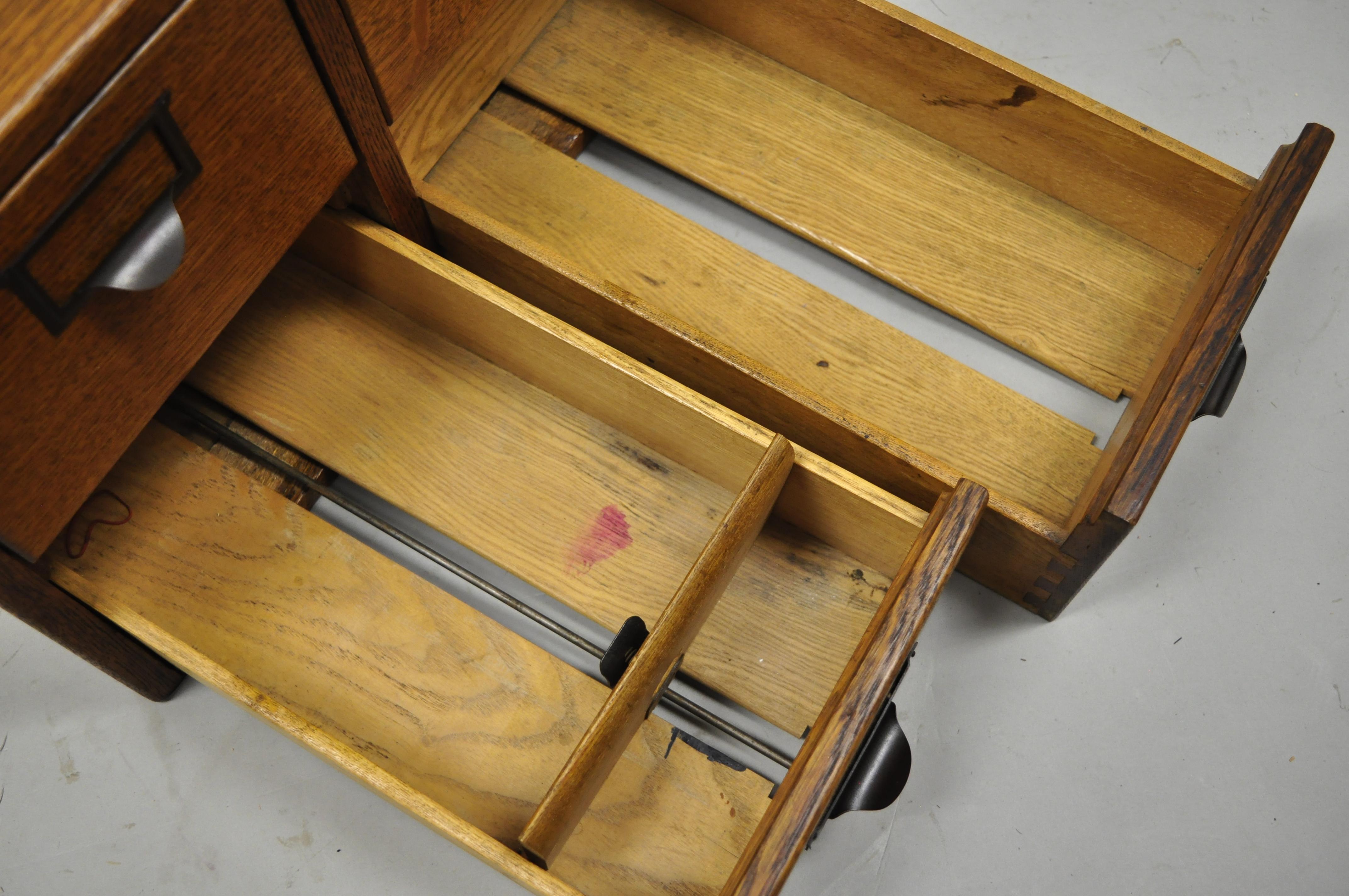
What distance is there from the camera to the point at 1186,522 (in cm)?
138

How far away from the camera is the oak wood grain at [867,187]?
135 cm

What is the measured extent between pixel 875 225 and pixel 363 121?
68 cm

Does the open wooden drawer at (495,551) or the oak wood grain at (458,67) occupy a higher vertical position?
the oak wood grain at (458,67)

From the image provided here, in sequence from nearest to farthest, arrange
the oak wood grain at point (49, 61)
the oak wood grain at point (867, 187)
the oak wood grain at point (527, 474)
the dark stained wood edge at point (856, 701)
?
the oak wood grain at point (49, 61), the dark stained wood edge at point (856, 701), the oak wood grain at point (527, 474), the oak wood grain at point (867, 187)

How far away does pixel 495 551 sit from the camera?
4.00ft

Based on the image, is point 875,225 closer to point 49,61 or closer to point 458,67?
point 458,67

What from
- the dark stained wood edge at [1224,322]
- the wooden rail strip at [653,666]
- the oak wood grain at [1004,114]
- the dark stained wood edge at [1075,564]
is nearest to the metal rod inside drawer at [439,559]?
the wooden rail strip at [653,666]

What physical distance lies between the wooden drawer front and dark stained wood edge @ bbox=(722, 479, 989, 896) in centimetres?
68

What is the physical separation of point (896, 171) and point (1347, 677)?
34.3 inches

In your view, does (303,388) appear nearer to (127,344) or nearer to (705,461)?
(127,344)

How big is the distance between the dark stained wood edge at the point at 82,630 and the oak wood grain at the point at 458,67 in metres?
0.58

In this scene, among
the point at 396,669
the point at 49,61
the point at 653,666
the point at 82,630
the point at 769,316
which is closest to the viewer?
the point at 49,61


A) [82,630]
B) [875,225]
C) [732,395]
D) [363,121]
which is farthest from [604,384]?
[82,630]

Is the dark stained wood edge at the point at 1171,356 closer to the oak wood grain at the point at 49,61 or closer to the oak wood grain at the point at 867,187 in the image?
the oak wood grain at the point at 867,187
